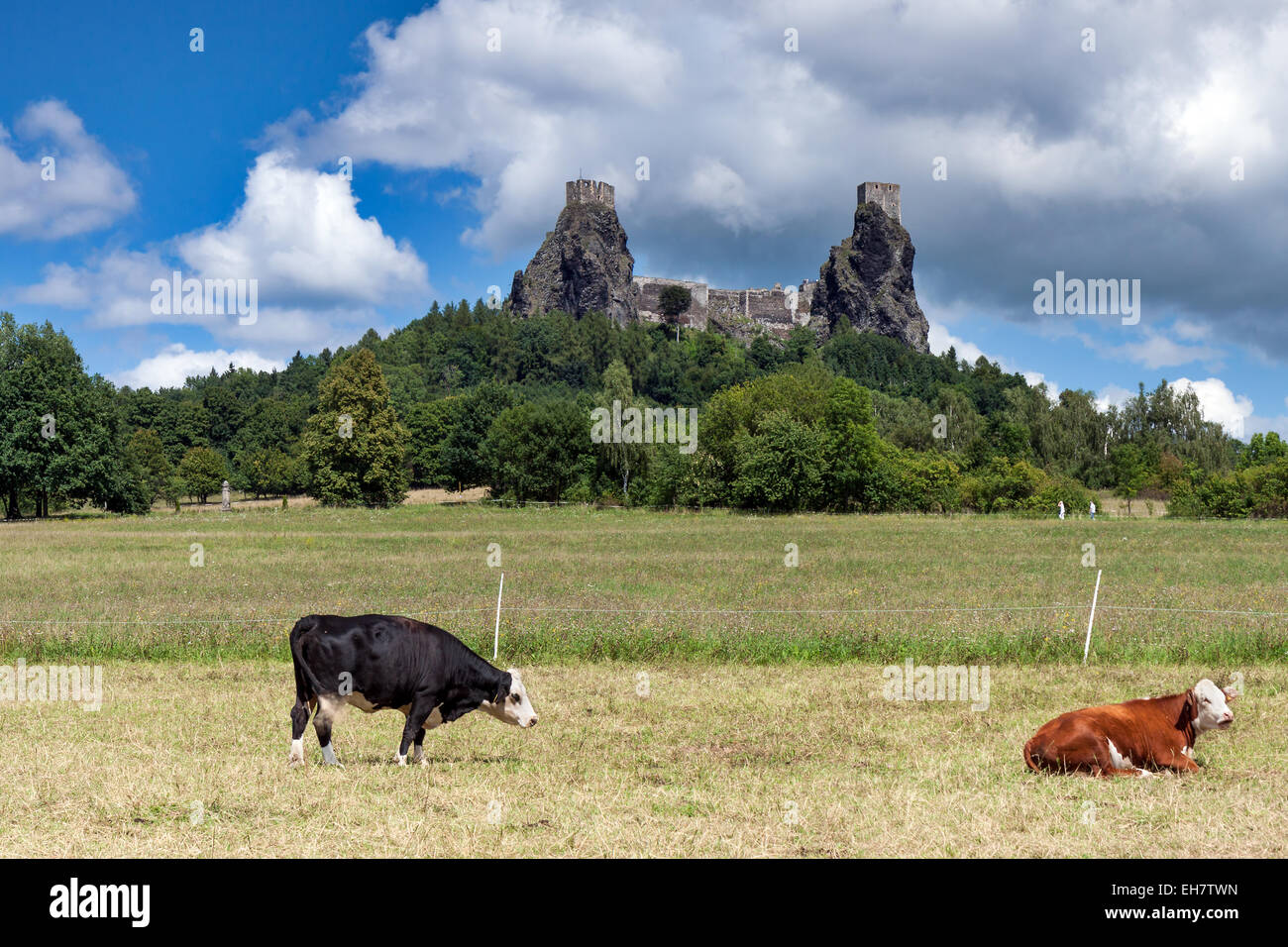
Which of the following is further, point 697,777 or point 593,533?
point 593,533

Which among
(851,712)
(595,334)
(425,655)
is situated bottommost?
(851,712)

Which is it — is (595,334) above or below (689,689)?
above

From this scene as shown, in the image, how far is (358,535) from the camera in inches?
2053

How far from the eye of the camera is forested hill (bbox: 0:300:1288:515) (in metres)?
81.4

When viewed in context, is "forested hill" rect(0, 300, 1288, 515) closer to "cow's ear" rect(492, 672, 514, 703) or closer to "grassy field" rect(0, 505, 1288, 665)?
"grassy field" rect(0, 505, 1288, 665)

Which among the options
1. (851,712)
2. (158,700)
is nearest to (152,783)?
(158,700)

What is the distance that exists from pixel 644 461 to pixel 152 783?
8584 cm

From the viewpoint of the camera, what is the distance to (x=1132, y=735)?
9781 mm

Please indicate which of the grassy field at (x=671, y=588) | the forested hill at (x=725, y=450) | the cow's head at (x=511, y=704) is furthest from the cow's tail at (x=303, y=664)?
the forested hill at (x=725, y=450)

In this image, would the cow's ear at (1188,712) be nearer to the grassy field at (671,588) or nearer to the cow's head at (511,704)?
the grassy field at (671,588)

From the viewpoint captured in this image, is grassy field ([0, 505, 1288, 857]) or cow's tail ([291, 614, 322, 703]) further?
cow's tail ([291, 614, 322, 703])

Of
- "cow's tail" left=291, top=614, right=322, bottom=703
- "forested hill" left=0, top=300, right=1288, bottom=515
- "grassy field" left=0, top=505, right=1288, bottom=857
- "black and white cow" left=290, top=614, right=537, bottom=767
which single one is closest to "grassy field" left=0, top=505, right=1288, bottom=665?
"grassy field" left=0, top=505, right=1288, bottom=857

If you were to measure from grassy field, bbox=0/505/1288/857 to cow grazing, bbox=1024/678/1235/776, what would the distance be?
293 millimetres
